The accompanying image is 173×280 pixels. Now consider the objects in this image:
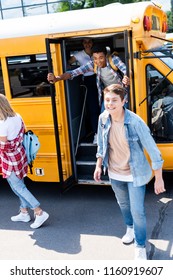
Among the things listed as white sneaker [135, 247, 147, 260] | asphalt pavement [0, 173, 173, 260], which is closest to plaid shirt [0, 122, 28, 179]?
asphalt pavement [0, 173, 173, 260]

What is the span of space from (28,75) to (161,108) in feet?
5.84

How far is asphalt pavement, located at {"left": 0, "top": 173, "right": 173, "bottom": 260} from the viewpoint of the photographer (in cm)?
388

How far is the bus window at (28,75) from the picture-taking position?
4.72 m

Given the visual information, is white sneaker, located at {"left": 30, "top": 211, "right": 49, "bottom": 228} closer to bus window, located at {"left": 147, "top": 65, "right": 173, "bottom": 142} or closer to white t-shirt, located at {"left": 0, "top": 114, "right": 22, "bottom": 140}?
white t-shirt, located at {"left": 0, "top": 114, "right": 22, "bottom": 140}

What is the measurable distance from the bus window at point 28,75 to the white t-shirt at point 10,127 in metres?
0.79

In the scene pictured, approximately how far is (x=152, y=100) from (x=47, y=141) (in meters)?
1.48

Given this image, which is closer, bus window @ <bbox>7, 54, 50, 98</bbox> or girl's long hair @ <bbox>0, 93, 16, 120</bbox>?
girl's long hair @ <bbox>0, 93, 16, 120</bbox>

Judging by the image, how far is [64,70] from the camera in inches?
186

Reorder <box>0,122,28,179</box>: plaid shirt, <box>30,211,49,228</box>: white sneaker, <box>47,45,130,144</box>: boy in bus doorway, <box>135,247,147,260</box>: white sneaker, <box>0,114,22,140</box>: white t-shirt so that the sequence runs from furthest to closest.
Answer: <box>47,45,130,144</box>: boy in bus doorway, <box>30,211,49,228</box>: white sneaker, <box>0,122,28,179</box>: plaid shirt, <box>0,114,22,140</box>: white t-shirt, <box>135,247,147,260</box>: white sneaker

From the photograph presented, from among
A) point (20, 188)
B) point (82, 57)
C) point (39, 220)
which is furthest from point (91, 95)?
point (39, 220)

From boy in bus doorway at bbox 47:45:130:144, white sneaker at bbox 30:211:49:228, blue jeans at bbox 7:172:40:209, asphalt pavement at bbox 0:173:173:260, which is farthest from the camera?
boy in bus doorway at bbox 47:45:130:144

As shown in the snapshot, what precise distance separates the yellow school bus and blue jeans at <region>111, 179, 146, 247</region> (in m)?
1.03

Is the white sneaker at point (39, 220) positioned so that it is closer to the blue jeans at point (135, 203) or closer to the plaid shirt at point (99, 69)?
the blue jeans at point (135, 203)

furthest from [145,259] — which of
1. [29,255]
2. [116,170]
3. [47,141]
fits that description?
[47,141]
